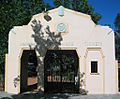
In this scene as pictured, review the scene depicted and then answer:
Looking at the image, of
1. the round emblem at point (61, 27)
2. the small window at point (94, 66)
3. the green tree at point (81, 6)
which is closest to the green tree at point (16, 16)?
the green tree at point (81, 6)

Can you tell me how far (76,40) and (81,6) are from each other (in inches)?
947

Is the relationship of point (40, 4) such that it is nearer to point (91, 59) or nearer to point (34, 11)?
point (34, 11)

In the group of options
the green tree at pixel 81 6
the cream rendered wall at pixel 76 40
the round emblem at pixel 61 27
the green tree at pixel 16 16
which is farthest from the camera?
the green tree at pixel 81 6

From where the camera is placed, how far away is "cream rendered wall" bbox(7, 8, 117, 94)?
23469 millimetres

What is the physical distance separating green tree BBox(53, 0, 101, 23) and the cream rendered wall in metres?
22.0

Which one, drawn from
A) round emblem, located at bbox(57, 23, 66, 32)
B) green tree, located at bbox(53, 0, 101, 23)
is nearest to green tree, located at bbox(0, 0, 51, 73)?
green tree, located at bbox(53, 0, 101, 23)

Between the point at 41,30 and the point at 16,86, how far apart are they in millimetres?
4850

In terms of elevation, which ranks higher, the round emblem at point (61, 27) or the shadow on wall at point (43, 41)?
the round emblem at point (61, 27)

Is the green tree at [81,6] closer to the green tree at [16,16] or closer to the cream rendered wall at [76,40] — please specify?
the green tree at [16,16]

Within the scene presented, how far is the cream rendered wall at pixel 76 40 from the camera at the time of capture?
23469 mm

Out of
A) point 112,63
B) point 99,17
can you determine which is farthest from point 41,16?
point 99,17

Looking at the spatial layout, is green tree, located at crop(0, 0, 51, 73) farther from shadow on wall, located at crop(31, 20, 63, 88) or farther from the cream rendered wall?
shadow on wall, located at crop(31, 20, 63, 88)

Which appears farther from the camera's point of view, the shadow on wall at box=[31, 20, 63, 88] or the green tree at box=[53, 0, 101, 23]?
the green tree at box=[53, 0, 101, 23]

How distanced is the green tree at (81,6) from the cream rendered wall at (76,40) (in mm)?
21997
